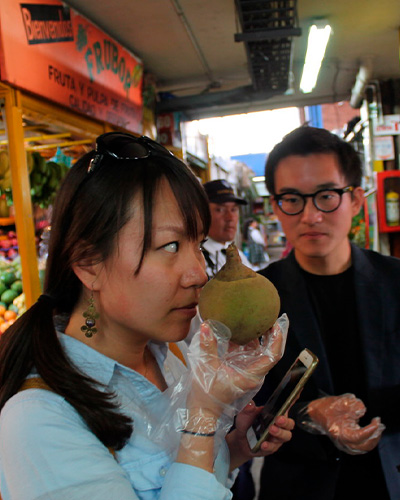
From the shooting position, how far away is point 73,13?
3.81 meters

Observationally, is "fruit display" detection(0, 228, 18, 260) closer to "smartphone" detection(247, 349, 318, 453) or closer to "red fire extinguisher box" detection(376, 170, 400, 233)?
"smartphone" detection(247, 349, 318, 453)

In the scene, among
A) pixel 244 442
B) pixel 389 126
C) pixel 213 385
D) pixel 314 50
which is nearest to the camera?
pixel 213 385

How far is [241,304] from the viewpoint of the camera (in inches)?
39.7

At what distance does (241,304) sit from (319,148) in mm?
1024

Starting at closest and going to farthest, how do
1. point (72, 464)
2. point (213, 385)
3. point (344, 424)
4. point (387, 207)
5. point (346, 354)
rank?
point (72, 464) → point (213, 385) → point (344, 424) → point (346, 354) → point (387, 207)

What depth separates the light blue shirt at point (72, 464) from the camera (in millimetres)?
824

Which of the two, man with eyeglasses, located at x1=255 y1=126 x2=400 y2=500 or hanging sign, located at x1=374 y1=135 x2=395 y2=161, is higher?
hanging sign, located at x1=374 y1=135 x2=395 y2=161

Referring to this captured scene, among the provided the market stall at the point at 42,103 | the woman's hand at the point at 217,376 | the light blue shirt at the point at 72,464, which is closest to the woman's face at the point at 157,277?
the woman's hand at the point at 217,376

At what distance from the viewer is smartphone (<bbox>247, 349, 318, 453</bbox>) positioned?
106 cm

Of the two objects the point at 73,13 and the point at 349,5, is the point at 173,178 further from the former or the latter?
the point at 349,5

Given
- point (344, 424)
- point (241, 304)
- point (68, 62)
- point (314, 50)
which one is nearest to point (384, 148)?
point (314, 50)

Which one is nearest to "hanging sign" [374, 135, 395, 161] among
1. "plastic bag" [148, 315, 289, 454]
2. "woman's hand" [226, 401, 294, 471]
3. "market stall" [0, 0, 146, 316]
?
"market stall" [0, 0, 146, 316]

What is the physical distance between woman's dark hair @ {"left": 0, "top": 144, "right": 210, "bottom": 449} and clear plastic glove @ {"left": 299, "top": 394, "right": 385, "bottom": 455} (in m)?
0.77

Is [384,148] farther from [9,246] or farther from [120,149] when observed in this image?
[120,149]
